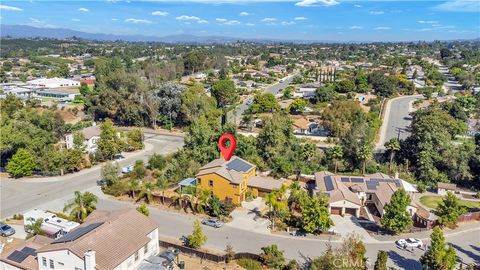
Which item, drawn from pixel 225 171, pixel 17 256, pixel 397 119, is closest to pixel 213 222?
pixel 225 171

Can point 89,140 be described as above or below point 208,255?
above

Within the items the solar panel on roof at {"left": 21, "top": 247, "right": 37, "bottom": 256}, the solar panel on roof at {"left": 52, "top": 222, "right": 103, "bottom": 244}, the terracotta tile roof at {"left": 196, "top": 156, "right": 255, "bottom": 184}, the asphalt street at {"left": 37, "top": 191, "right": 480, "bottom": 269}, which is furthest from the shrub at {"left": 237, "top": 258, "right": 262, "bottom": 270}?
the solar panel on roof at {"left": 21, "top": 247, "right": 37, "bottom": 256}

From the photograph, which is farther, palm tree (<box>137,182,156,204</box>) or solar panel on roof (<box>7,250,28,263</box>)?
palm tree (<box>137,182,156,204</box>)

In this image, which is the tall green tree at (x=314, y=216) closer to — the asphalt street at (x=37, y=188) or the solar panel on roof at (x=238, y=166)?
the solar panel on roof at (x=238, y=166)

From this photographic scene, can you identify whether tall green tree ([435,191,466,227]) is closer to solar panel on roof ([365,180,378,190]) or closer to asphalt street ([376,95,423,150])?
solar panel on roof ([365,180,378,190])

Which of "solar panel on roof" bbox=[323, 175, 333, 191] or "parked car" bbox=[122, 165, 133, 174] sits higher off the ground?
"solar panel on roof" bbox=[323, 175, 333, 191]

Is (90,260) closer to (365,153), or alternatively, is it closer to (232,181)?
(232,181)

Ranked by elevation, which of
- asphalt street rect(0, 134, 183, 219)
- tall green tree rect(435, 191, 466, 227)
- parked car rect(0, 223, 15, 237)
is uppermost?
tall green tree rect(435, 191, 466, 227)
